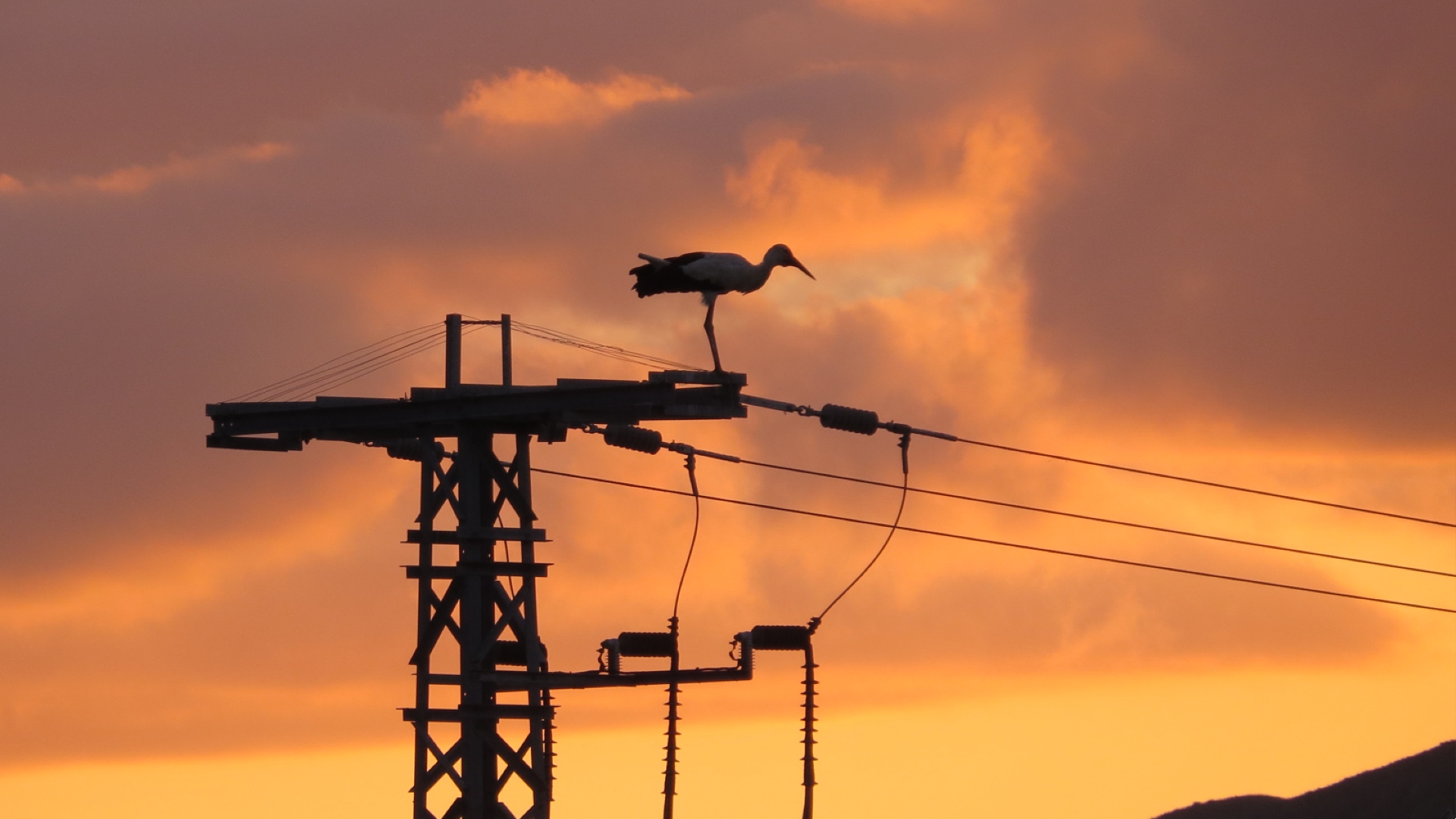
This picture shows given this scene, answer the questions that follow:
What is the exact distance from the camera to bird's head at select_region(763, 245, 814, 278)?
123 feet

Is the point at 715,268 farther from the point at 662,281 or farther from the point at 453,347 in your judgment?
the point at 453,347

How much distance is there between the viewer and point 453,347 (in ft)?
135

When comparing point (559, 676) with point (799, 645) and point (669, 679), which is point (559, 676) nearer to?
point (669, 679)

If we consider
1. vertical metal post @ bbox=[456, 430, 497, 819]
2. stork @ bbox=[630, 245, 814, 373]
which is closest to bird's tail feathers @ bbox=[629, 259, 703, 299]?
stork @ bbox=[630, 245, 814, 373]

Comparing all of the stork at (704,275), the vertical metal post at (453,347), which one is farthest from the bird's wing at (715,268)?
the vertical metal post at (453,347)

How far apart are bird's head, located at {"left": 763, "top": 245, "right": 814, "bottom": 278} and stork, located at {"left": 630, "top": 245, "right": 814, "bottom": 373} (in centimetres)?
2

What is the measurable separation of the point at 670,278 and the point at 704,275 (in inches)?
26.2

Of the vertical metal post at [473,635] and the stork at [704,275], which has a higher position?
the stork at [704,275]

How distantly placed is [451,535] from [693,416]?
18.8 feet

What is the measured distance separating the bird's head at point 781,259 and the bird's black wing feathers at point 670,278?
116cm

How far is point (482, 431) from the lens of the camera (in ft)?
132

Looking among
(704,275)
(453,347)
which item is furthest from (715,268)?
(453,347)

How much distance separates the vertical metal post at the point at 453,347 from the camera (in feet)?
134

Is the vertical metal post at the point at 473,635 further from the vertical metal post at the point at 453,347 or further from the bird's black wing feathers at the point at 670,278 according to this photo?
the bird's black wing feathers at the point at 670,278
